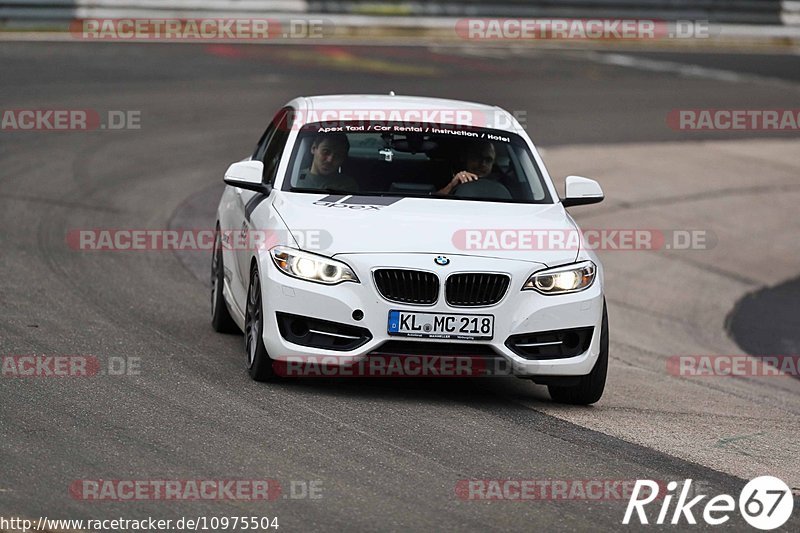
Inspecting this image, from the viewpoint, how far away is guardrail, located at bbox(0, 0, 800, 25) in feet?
91.1

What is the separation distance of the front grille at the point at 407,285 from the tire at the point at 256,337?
751mm

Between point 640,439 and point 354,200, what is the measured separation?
2272 mm

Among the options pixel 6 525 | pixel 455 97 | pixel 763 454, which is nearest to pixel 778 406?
pixel 763 454

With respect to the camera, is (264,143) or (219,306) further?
(264,143)

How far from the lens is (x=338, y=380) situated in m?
8.73

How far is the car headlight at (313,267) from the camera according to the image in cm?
801

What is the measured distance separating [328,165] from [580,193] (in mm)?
1610

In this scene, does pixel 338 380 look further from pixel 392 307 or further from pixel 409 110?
pixel 409 110

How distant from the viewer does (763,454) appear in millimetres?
7914

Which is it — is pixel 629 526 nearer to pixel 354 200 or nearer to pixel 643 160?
pixel 354 200

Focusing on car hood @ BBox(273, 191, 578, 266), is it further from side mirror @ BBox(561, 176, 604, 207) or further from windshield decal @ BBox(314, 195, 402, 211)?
side mirror @ BBox(561, 176, 604, 207)

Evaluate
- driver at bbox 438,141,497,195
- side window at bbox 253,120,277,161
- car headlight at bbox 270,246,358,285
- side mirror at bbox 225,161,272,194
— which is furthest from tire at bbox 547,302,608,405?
side window at bbox 253,120,277,161

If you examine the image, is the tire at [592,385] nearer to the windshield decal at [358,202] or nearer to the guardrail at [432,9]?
the windshield decal at [358,202]

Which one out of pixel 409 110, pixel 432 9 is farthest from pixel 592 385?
pixel 432 9
